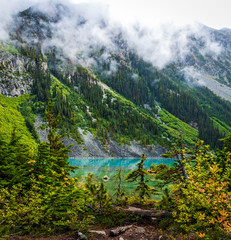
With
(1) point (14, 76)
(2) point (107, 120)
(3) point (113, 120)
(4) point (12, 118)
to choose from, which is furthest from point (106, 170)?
(1) point (14, 76)

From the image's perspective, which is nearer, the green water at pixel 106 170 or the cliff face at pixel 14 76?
the green water at pixel 106 170

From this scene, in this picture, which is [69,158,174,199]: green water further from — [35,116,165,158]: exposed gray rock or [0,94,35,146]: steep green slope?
[0,94,35,146]: steep green slope

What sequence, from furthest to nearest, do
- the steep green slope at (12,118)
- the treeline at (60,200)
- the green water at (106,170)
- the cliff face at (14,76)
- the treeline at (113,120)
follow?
the treeline at (113,120), the cliff face at (14,76), the steep green slope at (12,118), the green water at (106,170), the treeline at (60,200)

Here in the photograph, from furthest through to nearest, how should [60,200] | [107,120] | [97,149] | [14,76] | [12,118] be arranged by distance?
[107,120] < [14,76] < [97,149] < [12,118] < [60,200]

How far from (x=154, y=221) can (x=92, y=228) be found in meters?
4.43

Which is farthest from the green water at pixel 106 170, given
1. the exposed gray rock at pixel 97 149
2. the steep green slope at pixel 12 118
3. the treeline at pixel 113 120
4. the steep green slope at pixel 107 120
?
the treeline at pixel 113 120

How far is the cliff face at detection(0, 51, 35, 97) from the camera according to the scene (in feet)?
440

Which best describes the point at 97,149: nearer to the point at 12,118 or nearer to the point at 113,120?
the point at 113,120

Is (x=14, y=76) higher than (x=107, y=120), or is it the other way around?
(x=14, y=76)

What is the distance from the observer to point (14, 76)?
143 m

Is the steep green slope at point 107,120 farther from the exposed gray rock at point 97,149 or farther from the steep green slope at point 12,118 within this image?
the steep green slope at point 12,118

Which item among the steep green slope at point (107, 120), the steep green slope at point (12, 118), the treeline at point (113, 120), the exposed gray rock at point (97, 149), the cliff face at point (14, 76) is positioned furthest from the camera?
the treeline at point (113, 120)

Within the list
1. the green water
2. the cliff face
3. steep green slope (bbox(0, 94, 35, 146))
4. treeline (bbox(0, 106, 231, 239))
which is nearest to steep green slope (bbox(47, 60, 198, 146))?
the cliff face

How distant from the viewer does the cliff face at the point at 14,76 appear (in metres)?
134
